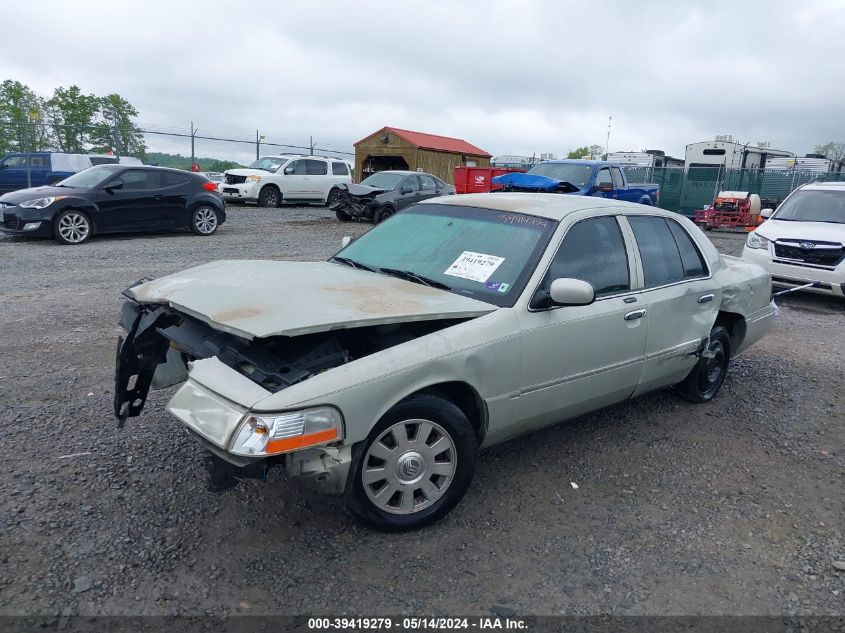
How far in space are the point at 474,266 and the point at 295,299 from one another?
1.11 m

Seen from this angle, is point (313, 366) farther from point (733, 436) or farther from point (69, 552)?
point (733, 436)

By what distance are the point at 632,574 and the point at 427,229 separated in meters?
2.42

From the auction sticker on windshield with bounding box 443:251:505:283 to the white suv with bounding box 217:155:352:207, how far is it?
1734 centimetres

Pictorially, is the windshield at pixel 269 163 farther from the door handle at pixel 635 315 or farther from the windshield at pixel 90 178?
the door handle at pixel 635 315

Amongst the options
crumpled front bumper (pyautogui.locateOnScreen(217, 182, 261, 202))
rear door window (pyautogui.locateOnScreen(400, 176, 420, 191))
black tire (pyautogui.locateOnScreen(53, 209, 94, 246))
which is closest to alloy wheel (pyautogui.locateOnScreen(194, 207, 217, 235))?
black tire (pyautogui.locateOnScreen(53, 209, 94, 246))

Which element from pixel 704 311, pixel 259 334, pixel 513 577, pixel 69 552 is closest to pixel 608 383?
pixel 704 311

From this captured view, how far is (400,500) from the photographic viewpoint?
3156 mm

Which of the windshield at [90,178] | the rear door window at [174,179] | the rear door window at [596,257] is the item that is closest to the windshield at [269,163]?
the rear door window at [174,179]

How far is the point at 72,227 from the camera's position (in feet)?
37.8

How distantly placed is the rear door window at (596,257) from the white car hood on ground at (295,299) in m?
0.65

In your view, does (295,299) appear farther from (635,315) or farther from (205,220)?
(205,220)

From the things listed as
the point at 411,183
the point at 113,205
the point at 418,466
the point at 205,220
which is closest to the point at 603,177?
the point at 411,183

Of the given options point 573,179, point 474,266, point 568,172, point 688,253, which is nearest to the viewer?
point 474,266

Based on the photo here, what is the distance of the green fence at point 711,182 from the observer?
953 inches
